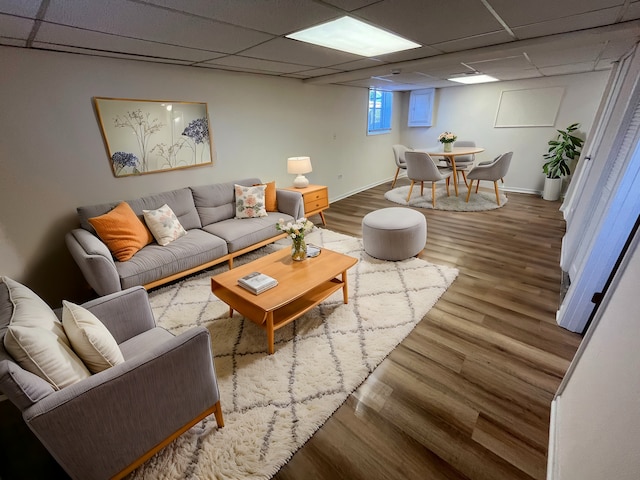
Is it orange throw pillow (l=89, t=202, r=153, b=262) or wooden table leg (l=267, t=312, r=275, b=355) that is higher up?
orange throw pillow (l=89, t=202, r=153, b=262)

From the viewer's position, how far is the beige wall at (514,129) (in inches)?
189

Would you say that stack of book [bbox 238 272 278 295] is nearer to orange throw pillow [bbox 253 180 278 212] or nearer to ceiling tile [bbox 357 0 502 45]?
orange throw pillow [bbox 253 180 278 212]

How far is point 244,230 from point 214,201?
59cm

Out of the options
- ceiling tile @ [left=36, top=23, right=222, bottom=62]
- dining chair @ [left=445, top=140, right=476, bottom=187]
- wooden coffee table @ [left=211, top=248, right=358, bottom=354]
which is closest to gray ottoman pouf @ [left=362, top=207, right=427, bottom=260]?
wooden coffee table @ [left=211, top=248, right=358, bottom=354]

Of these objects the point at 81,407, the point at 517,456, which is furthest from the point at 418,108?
the point at 81,407

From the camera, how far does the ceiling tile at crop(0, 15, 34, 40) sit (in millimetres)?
1539

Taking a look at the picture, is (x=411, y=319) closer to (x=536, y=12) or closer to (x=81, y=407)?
(x=81, y=407)

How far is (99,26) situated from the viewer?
171cm

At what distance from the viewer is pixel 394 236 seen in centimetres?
295

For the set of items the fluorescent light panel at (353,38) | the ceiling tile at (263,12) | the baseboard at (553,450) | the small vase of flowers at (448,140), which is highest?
the fluorescent light panel at (353,38)

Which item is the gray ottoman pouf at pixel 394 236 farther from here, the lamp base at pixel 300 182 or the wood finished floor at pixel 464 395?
the lamp base at pixel 300 182

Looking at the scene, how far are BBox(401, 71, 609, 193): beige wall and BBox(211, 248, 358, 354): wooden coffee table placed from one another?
526 centimetres

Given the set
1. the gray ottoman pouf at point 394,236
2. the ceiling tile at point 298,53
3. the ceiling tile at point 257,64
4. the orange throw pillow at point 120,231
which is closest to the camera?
the ceiling tile at point 298,53

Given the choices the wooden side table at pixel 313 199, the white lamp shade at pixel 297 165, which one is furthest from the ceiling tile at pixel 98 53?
the wooden side table at pixel 313 199
